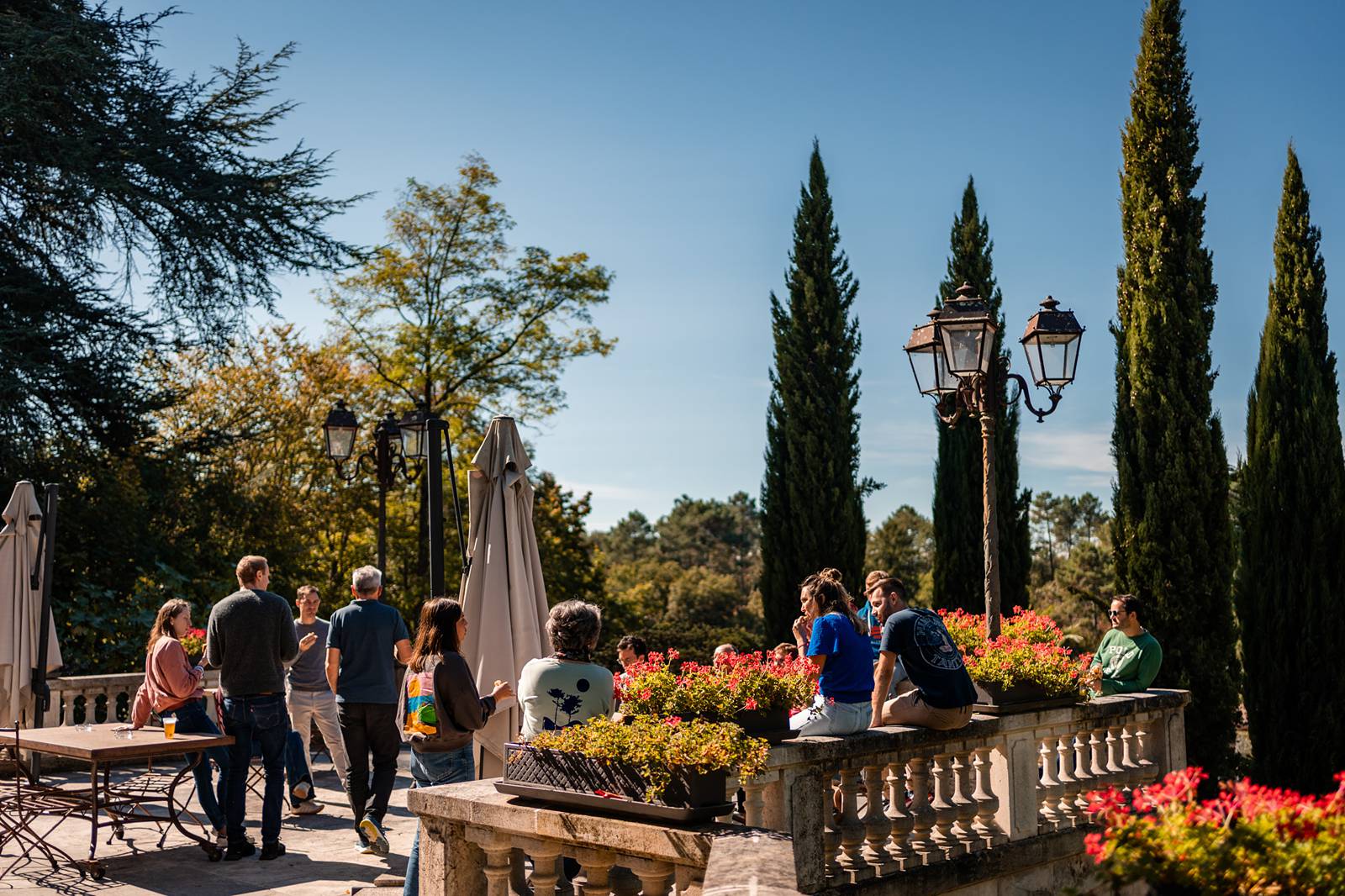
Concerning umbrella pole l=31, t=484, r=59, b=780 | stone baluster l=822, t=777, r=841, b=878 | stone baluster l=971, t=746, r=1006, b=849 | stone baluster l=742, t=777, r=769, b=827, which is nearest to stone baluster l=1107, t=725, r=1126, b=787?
stone baluster l=971, t=746, r=1006, b=849

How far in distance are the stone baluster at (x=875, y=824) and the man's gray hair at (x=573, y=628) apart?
5.69 ft

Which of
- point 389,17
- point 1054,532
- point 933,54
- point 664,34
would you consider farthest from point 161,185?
point 1054,532

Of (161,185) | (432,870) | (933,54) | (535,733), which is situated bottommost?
(432,870)

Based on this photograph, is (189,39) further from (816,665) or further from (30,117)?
(816,665)

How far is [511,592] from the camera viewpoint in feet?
23.7

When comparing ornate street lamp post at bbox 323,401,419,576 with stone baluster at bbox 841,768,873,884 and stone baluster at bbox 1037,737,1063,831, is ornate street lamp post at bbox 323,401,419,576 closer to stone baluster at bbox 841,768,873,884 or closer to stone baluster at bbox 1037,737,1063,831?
stone baluster at bbox 1037,737,1063,831

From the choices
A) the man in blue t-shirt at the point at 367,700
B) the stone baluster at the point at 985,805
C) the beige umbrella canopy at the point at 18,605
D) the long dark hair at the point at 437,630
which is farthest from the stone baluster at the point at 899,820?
the beige umbrella canopy at the point at 18,605

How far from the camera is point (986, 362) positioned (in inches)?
316

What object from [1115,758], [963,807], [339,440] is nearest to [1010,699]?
[963,807]

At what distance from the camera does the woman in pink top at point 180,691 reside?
787 centimetres

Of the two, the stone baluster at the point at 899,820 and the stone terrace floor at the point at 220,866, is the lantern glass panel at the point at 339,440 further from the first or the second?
the stone baluster at the point at 899,820

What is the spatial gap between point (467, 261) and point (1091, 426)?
14.0 m

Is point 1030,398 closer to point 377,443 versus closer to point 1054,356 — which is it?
point 1054,356

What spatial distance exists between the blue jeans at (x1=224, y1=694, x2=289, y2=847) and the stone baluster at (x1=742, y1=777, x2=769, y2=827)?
3650 mm
